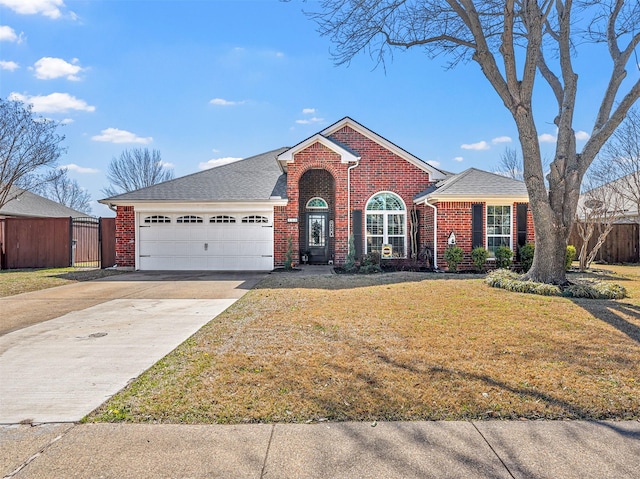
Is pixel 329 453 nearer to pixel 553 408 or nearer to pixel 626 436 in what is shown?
pixel 553 408

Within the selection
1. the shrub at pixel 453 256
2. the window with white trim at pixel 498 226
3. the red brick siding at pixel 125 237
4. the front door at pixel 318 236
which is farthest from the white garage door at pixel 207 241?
the window with white trim at pixel 498 226

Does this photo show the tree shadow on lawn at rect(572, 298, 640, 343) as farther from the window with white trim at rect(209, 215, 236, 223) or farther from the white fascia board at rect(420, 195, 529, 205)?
the window with white trim at rect(209, 215, 236, 223)

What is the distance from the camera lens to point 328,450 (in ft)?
8.89

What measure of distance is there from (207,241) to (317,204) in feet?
15.0

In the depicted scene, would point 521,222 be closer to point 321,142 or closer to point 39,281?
point 321,142

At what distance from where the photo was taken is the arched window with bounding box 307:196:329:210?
52.2ft

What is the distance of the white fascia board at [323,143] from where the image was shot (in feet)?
46.3

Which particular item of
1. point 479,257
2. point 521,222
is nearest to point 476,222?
point 479,257

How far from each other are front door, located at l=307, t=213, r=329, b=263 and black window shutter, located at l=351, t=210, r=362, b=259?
1.76 meters

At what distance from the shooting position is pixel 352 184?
14.6 m

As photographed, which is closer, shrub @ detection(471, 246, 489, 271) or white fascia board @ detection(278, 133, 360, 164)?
shrub @ detection(471, 246, 489, 271)

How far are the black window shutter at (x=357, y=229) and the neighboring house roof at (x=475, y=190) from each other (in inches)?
86.1

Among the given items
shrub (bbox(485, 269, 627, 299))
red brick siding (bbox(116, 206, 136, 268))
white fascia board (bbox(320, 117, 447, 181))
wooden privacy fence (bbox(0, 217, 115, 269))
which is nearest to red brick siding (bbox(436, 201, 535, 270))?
white fascia board (bbox(320, 117, 447, 181))

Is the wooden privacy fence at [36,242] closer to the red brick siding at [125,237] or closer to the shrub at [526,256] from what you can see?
the red brick siding at [125,237]
